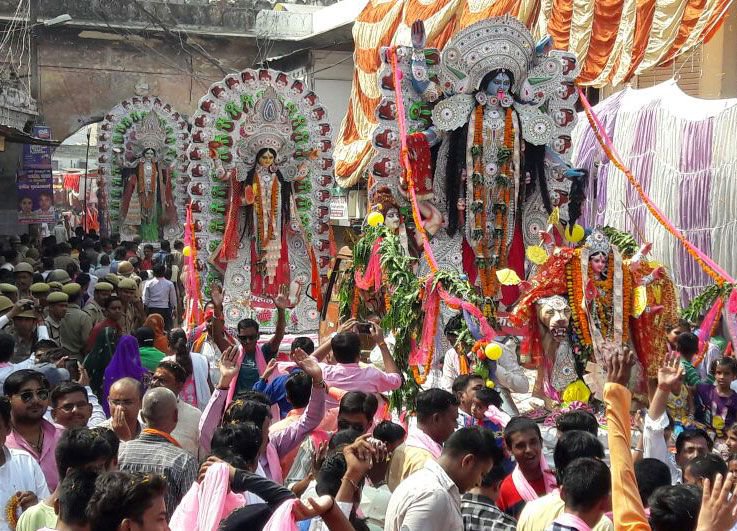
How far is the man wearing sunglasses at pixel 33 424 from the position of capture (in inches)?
219

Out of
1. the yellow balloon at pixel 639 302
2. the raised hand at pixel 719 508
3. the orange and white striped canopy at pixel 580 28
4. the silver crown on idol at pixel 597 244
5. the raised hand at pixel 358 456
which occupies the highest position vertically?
the orange and white striped canopy at pixel 580 28

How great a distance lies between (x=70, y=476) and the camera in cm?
409

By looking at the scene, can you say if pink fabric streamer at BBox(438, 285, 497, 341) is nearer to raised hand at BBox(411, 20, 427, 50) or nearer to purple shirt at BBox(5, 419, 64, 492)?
raised hand at BBox(411, 20, 427, 50)

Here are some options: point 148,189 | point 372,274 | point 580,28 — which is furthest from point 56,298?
point 148,189

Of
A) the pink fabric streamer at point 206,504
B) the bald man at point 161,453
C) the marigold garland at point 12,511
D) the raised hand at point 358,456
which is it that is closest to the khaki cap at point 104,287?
the bald man at point 161,453

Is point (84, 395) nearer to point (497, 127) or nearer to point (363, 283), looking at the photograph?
point (363, 283)

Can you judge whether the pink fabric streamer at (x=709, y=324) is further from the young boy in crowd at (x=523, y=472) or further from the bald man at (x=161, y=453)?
the bald man at (x=161, y=453)

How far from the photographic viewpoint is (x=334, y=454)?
443cm

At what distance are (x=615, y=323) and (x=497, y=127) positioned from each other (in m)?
2.35

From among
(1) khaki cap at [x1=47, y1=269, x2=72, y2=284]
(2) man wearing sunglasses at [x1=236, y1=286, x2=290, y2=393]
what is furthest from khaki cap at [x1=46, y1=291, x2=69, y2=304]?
(2) man wearing sunglasses at [x1=236, y1=286, x2=290, y2=393]

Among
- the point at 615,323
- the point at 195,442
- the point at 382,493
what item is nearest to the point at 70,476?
the point at 382,493

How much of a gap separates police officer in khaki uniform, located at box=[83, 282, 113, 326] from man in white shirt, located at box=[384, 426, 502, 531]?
600 centimetres

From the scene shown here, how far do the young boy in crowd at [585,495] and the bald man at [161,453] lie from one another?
1.59 m

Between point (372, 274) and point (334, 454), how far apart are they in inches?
209
